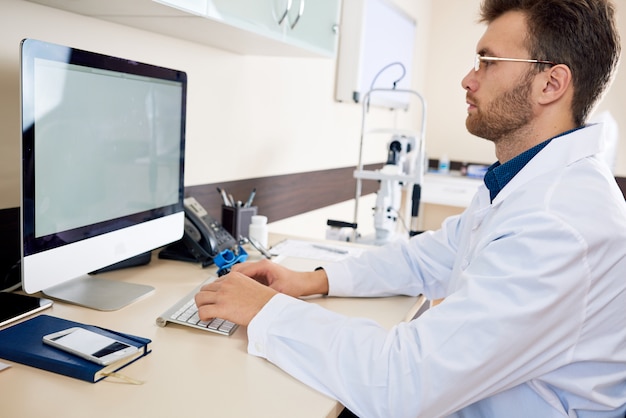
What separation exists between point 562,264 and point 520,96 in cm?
47

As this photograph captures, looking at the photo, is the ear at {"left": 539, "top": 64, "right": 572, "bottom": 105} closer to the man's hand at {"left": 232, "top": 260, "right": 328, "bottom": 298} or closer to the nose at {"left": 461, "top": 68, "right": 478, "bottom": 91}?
the nose at {"left": 461, "top": 68, "right": 478, "bottom": 91}

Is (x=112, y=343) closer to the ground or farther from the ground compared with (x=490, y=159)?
closer to the ground

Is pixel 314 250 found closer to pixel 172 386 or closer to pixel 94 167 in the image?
pixel 94 167

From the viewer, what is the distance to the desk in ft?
2.47

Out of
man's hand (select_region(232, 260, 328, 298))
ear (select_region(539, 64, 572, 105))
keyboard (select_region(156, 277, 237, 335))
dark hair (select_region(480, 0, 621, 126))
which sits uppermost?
dark hair (select_region(480, 0, 621, 126))

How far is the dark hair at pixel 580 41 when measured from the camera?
1132mm

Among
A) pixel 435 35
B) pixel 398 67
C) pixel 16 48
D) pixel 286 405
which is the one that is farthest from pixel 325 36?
pixel 435 35

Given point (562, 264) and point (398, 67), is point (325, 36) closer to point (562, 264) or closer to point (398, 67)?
point (562, 264)

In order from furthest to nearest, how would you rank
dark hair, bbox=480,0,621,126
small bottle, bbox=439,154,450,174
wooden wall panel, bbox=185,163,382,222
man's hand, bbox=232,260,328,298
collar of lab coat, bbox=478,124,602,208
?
small bottle, bbox=439,154,450,174, wooden wall panel, bbox=185,163,382,222, man's hand, bbox=232,260,328,298, dark hair, bbox=480,0,621,126, collar of lab coat, bbox=478,124,602,208

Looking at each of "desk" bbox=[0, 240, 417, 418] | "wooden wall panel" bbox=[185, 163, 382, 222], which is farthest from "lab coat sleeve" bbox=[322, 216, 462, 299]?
"wooden wall panel" bbox=[185, 163, 382, 222]

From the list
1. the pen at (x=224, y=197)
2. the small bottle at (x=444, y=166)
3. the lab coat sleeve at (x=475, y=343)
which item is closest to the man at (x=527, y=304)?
the lab coat sleeve at (x=475, y=343)

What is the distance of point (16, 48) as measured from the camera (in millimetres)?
1176

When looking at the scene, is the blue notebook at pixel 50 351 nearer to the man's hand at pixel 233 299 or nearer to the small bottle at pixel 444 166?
the man's hand at pixel 233 299

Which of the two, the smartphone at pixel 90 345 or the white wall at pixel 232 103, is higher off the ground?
the white wall at pixel 232 103
